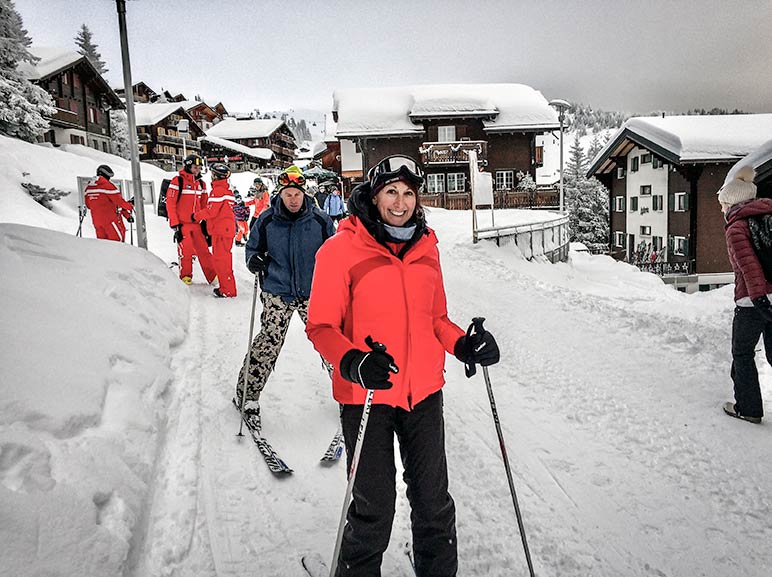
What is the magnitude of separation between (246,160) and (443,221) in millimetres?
48371

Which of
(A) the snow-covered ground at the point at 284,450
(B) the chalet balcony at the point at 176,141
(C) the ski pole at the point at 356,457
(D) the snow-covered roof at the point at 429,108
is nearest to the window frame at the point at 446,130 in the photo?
(D) the snow-covered roof at the point at 429,108

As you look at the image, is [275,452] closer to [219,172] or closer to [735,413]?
[735,413]

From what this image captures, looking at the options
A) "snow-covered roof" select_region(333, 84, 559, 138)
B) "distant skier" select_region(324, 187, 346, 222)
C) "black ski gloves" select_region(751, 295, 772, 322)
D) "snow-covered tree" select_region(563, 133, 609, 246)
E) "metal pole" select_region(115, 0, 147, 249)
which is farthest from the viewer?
"snow-covered tree" select_region(563, 133, 609, 246)

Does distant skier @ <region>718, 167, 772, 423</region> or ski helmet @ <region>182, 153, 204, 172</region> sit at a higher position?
ski helmet @ <region>182, 153, 204, 172</region>

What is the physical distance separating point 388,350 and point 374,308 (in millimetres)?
203

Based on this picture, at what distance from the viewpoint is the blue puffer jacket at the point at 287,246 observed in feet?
13.6

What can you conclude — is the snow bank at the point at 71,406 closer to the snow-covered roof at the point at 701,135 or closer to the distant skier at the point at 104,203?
the distant skier at the point at 104,203

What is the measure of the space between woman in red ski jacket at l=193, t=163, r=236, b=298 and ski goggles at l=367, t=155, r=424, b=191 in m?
6.33

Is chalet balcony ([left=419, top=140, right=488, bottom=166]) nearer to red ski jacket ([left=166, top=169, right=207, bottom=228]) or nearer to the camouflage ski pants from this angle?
red ski jacket ([left=166, top=169, right=207, bottom=228])

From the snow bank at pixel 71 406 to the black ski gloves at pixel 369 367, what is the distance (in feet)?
4.54

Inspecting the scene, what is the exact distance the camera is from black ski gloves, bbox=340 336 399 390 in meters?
2.06

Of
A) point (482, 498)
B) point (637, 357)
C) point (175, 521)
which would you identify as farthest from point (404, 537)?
point (637, 357)

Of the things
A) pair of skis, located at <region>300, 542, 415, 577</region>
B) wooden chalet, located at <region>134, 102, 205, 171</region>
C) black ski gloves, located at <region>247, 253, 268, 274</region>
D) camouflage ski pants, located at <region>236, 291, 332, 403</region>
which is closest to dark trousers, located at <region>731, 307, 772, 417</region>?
pair of skis, located at <region>300, 542, 415, 577</region>

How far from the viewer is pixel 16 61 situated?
758 inches
